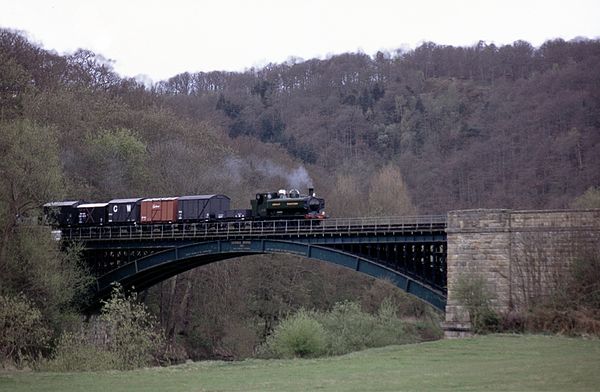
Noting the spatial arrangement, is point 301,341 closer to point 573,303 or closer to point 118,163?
point 573,303

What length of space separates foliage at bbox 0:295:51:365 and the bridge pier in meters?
Result: 19.1

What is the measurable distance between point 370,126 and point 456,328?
10017 cm

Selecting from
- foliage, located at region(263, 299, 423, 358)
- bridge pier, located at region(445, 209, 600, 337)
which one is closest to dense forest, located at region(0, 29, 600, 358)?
foliage, located at region(263, 299, 423, 358)

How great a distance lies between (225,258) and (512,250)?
71.4 ft

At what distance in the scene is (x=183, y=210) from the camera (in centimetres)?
6300

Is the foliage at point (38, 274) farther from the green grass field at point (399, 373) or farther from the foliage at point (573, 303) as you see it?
the foliage at point (573, 303)

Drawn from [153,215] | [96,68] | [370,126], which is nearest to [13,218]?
[153,215]

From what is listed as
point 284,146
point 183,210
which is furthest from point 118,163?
point 284,146

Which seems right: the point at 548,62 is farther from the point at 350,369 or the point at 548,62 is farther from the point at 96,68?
the point at 350,369

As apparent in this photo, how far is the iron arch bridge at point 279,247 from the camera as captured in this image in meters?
47.5

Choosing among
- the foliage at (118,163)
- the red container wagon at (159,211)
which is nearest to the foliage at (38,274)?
the red container wagon at (159,211)

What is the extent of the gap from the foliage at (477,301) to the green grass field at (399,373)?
4744 millimetres

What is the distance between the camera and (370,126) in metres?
141

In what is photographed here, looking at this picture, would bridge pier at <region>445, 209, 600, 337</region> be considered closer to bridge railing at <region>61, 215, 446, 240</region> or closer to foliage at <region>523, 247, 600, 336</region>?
foliage at <region>523, 247, 600, 336</region>
